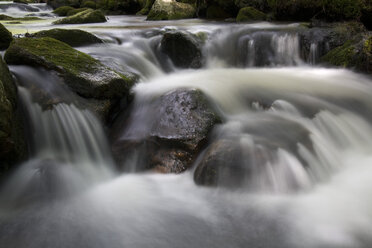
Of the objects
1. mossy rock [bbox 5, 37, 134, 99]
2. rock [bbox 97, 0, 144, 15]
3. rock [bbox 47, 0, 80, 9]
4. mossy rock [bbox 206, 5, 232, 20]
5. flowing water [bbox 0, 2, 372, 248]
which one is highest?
rock [bbox 47, 0, 80, 9]

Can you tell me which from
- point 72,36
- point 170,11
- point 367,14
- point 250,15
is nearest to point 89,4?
point 170,11

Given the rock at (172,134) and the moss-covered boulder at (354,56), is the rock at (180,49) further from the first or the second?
the moss-covered boulder at (354,56)

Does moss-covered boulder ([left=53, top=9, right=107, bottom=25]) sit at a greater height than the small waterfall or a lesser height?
greater

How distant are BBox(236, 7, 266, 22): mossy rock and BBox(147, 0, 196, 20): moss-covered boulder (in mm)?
3525

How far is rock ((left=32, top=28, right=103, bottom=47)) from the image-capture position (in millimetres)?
5915

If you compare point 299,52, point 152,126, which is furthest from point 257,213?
point 299,52

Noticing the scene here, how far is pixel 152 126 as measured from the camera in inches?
157

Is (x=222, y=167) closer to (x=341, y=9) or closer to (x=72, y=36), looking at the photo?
(x=72, y=36)

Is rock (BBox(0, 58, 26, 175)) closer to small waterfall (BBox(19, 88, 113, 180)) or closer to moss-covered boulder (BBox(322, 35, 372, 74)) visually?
small waterfall (BBox(19, 88, 113, 180))

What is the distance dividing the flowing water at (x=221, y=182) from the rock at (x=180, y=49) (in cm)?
170

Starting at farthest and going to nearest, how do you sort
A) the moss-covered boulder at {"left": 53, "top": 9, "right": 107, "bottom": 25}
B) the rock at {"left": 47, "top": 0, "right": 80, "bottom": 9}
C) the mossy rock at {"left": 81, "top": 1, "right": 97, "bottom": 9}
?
the rock at {"left": 47, "top": 0, "right": 80, "bottom": 9} < the mossy rock at {"left": 81, "top": 1, "right": 97, "bottom": 9} < the moss-covered boulder at {"left": 53, "top": 9, "right": 107, "bottom": 25}

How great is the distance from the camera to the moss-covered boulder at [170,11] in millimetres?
13336

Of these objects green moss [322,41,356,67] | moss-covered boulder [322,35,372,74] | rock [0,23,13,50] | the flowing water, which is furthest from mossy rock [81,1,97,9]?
moss-covered boulder [322,35,372,74]

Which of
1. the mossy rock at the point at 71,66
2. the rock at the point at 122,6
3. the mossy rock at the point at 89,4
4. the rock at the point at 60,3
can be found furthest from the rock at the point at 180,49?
the rock at the point at 60,3
